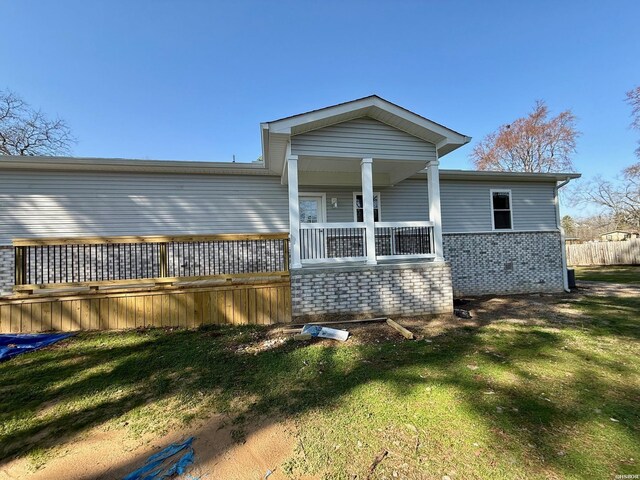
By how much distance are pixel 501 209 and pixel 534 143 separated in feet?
67.7

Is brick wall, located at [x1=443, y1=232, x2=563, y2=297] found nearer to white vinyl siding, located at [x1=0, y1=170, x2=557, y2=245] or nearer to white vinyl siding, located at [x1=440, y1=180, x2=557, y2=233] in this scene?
white vinyl siding, located at [x1=440, y1=180, x2=557, y2=233]

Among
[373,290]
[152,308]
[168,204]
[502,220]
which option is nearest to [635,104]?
[502,220]

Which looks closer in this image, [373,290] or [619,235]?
[373,290]

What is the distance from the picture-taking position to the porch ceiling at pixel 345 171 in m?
6.49

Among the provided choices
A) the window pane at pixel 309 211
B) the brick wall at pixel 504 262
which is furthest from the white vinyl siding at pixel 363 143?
the brick wall at pixel 504 262

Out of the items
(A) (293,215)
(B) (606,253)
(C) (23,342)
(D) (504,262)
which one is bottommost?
(C) (23,342)

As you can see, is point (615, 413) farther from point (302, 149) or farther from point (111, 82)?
point (111, 82)

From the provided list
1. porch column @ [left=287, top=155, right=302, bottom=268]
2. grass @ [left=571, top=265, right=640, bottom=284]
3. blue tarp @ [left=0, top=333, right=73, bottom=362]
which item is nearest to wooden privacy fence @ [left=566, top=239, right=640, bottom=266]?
grass @ [left=571, top=265, right=640, bottom=284]

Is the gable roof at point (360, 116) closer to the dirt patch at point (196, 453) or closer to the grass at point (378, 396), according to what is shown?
the grass at point (378, 396)

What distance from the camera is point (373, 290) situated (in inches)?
225

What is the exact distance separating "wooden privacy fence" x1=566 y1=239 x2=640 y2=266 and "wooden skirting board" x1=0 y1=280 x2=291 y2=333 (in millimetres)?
22899

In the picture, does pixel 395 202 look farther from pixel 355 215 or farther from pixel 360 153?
pixel 360 153

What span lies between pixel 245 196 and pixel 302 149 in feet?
8.75

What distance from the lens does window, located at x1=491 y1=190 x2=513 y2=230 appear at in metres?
9.24
